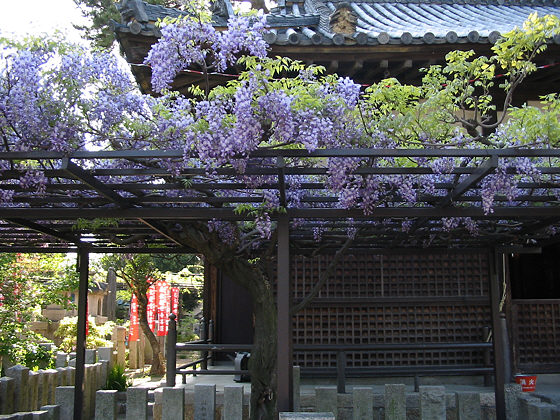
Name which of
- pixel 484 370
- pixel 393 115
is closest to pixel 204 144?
pixel 393 115

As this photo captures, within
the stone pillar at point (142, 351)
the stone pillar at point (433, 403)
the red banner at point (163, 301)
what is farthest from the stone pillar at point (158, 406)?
the stone pillar at point (142, 351)

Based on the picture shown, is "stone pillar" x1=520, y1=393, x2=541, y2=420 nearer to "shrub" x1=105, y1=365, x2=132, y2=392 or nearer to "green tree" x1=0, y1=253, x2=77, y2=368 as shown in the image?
"shrub" x1=105, y1=365, x2=132, y2=392

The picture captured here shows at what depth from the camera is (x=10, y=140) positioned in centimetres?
460

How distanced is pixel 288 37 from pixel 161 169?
11.5 ft

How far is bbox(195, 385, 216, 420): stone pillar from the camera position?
5480 millimetres

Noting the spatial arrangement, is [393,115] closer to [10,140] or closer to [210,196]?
[210,196]

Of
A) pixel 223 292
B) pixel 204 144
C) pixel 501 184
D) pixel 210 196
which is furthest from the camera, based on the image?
pixel 223 292

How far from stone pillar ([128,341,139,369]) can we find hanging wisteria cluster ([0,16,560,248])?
30.4ft

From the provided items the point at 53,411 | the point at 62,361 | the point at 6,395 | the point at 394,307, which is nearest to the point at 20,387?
the point at 6,395

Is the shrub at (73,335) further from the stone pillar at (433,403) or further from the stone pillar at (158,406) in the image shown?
the stone pillar at (433,403)

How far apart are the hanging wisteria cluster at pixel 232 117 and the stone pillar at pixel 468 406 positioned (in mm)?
1935

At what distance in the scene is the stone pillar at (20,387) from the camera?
6430mm

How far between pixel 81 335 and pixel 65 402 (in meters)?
1.35

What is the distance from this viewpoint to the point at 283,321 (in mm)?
4738
